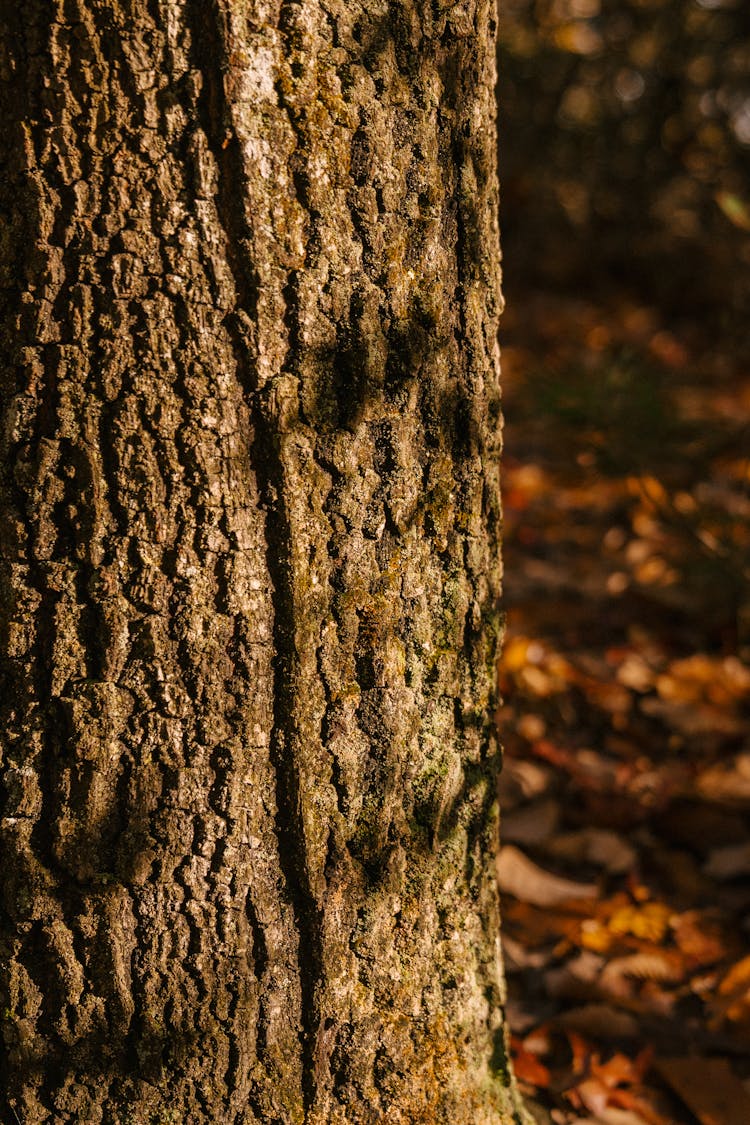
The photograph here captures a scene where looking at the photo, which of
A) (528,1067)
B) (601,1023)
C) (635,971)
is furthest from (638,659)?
(528,1067)

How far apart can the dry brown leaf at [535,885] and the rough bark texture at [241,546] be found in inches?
32.4

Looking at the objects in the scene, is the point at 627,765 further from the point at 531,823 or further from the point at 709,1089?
the point at 709,1089

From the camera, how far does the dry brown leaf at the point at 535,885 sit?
241 cm

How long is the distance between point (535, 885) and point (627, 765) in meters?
0.57

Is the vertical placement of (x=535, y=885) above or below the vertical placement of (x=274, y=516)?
below

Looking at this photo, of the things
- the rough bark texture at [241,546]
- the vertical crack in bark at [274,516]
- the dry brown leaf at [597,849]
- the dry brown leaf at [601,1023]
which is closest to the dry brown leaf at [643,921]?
the dry brown leaf at [597,849]

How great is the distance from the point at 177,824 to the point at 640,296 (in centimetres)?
625

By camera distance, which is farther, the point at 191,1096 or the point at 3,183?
the point at 191,1096

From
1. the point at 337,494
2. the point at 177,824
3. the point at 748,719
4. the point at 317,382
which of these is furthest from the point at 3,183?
the point at 748,719

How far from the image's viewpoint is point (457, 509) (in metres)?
1.50

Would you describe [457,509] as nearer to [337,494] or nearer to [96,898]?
[337,494]

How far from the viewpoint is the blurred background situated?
2.10m

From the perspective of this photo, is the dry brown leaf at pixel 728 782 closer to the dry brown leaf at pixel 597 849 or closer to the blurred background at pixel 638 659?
the blurred background at pixel 638 659

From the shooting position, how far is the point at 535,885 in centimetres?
243
